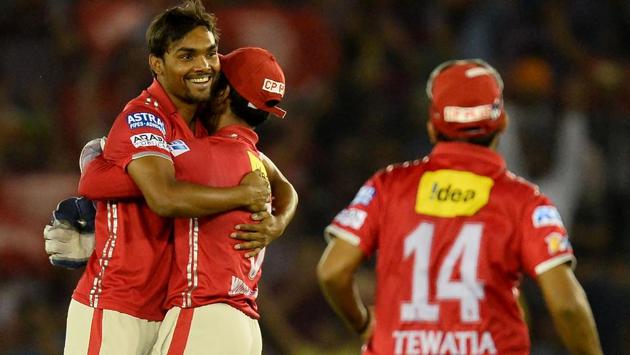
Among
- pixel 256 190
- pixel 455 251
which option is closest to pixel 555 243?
pixel 455 251

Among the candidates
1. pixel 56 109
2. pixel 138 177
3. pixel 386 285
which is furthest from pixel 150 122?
pixel 56 109

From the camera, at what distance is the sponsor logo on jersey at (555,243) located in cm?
389

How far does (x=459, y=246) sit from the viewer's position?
13.0 feet

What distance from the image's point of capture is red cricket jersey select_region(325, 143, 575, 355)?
3938mm

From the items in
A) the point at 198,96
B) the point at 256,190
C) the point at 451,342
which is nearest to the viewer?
the point at 451,342

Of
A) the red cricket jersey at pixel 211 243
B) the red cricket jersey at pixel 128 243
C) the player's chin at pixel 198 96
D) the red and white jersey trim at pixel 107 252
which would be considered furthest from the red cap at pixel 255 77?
the red and white jersey trim at pixel 107 252

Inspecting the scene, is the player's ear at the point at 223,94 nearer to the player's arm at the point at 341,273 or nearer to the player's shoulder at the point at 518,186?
the player's arm at the point at 341,273

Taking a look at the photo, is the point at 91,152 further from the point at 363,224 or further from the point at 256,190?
the point at 363,224

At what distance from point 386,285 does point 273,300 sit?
4.65m

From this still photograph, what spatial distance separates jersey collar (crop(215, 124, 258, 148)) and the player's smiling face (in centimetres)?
15

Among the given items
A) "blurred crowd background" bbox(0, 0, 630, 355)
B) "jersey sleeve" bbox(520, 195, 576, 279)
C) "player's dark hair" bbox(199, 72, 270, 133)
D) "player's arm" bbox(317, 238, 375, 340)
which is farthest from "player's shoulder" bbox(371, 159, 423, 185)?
"blurred crowd background" bbox(0, 0, 630, 355)

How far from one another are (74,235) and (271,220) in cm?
81

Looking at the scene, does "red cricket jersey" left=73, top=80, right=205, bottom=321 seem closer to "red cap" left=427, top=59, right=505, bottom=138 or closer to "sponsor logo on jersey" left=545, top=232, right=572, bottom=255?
"red cap" left=427, top=59, right=505, bottom=138

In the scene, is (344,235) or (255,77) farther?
(255,77)
